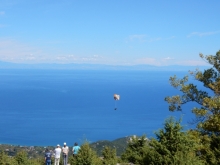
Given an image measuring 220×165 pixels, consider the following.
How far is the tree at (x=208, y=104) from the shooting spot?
13066 mm

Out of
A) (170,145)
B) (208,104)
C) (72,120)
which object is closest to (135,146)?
(208,104)

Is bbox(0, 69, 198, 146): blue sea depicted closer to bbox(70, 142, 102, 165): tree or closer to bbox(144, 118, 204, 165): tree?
bbox(70, 142, 102, 165): tree

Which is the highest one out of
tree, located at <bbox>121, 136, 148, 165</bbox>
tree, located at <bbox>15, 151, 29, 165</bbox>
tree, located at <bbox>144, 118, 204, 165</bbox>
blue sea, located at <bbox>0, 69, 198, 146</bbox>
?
tree, located at <bbox>144, 118, 204, 165</bbox>

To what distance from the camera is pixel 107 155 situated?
66.3 feet

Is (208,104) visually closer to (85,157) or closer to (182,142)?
(182,142)

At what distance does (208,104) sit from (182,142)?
6.35 metres

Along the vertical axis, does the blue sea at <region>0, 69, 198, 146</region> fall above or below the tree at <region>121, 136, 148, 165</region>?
below

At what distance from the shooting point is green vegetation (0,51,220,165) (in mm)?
9203

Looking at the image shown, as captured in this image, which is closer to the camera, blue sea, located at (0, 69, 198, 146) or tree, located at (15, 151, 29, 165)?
tree, located at (15, 151, 29, 165)

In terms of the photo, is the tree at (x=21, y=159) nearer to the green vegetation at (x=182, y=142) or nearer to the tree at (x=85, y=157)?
the green vegetation at (x=182, y=142)

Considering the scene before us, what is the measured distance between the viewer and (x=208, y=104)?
587 inches

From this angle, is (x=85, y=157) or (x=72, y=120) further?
(x=72, y=120)

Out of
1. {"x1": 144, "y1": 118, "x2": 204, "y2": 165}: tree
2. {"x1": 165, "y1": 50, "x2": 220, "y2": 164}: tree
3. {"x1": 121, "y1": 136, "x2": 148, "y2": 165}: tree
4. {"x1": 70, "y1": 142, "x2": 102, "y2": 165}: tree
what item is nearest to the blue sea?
{"x1": 121, "y1": 136, "x2": 148, "y2": 165}: tree

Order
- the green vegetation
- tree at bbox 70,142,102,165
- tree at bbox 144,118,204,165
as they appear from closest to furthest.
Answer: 1. tree at bbox 144,118,204,165
2. the green vegetation
3. tree at bbox 70,142,102,165
